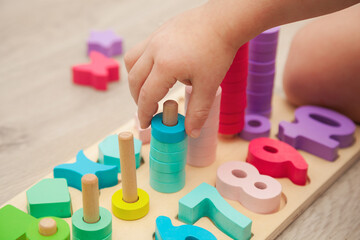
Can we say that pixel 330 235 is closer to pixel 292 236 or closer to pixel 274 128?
pixel 292 236

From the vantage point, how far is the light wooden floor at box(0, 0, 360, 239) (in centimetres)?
72

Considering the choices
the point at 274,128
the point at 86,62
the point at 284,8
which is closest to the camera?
the point at 284,8

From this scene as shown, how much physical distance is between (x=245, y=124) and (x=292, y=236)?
0.23 m

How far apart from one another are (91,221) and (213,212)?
0.53ft

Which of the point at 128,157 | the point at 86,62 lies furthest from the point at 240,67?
the point at 86,62

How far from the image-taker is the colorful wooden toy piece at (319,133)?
76 centimetres

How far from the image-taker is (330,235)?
664mm

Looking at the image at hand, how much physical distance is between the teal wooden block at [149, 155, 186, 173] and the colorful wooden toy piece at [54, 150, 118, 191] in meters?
0.06

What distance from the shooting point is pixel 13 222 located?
596 mm

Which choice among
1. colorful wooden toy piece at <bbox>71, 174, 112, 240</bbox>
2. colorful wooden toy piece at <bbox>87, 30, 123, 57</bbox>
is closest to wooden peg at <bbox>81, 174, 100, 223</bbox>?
colorful wooden toy piece at <bbox>71, 174, 112, 240</bbox>

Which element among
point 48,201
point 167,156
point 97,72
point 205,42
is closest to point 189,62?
point 205,42

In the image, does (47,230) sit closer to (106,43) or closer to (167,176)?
(167,176)

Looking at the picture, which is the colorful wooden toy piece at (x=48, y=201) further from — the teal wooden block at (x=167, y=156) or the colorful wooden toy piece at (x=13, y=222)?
the teal wooden block at (x=167, y=156)

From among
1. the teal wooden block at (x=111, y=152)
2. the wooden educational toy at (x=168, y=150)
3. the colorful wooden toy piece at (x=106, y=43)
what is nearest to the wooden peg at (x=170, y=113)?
the wooden educational toy at (x=168, y=150)
